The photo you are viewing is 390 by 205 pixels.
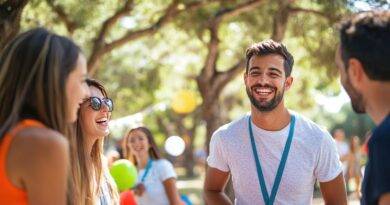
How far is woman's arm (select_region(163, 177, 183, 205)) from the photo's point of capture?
6.83 meters

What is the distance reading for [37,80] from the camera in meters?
2.38

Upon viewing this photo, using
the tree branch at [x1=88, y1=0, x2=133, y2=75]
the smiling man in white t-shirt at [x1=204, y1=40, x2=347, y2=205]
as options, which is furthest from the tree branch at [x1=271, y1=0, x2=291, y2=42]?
the smiling man in white t-shirt at [x1=204, y1=40, x2=347, y2=205]

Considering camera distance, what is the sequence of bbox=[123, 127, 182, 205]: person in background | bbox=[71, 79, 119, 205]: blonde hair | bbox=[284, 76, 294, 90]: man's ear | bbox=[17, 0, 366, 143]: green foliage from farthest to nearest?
bbox=[17, 0, 366, 143]: green foliage, bbox=[123, 127, 182, 205]: person in background, bbox=[284, 76, 294, 90]: man's ear, bbox=[71, 79, 119, 205]: blonde hair

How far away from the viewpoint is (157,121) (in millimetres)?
44062

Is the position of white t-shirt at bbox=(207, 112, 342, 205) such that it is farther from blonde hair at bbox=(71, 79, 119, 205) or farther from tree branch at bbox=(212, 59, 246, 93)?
tree branch at bbox=(212, 59, 246, 93)

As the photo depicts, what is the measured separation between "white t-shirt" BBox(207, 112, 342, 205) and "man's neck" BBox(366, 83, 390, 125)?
155 centimetres

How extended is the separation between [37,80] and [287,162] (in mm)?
2068

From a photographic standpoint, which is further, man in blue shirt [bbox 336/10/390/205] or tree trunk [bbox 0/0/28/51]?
tree trunk [bbox 0/0/28/51]

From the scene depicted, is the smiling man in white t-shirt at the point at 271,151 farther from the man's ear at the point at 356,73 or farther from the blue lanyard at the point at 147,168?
the blue lanyard at the point at 147,168

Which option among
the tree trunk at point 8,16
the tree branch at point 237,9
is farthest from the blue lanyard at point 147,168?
the tree branch at point 237,9

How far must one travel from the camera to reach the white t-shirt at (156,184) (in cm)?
704

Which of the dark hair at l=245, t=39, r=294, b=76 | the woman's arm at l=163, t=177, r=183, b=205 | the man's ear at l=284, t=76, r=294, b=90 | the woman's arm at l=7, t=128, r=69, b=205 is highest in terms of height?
the dark hair at l=245, t=39, r=294, b=76

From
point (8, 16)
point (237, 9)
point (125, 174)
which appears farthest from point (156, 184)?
point (237, 9)

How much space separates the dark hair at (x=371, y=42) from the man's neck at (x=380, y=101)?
0.04 metres
